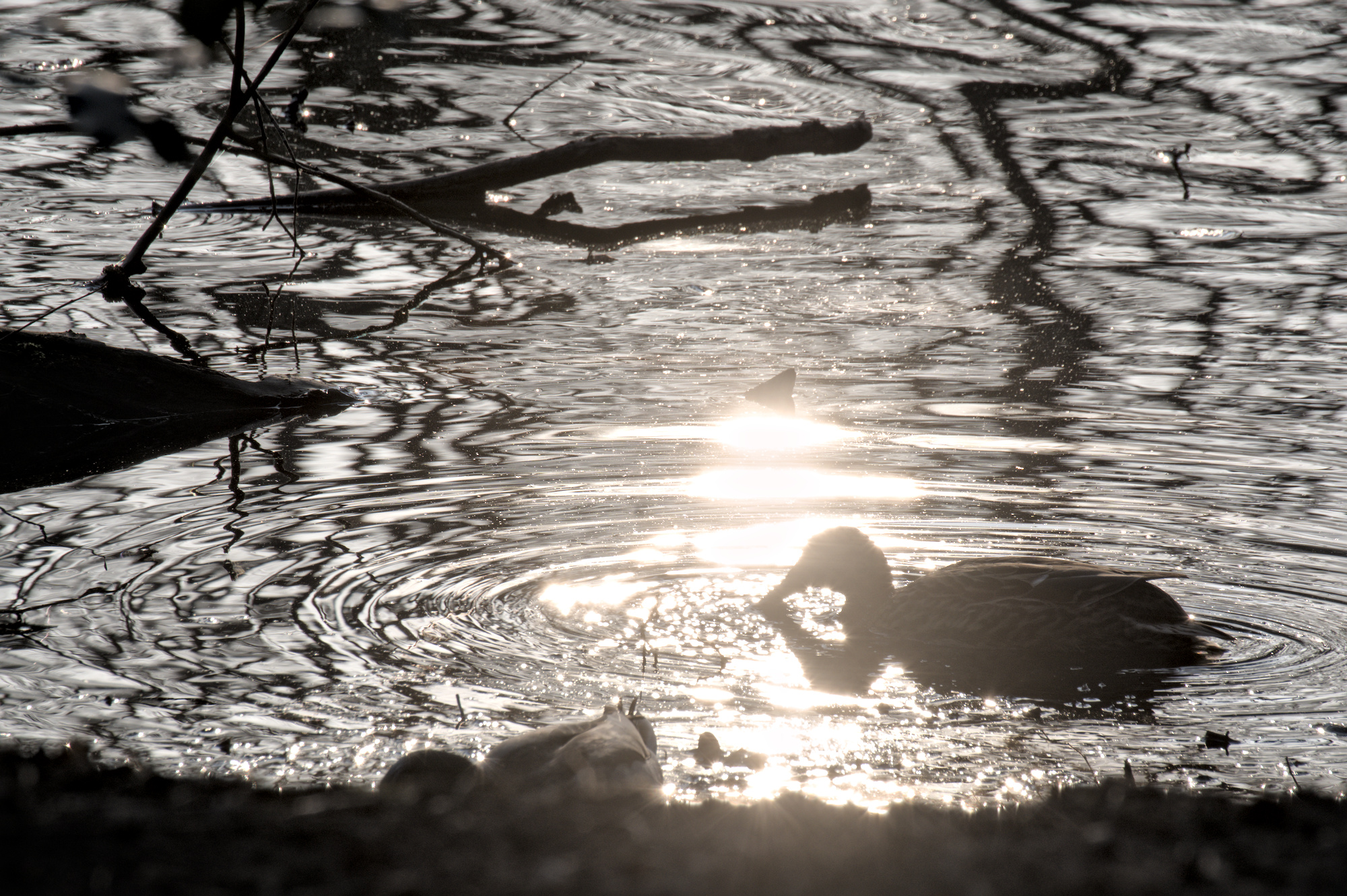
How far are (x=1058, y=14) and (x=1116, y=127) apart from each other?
4.22 meters

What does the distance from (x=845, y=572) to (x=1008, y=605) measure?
28.3 inches

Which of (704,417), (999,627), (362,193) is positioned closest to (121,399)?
(362,193)

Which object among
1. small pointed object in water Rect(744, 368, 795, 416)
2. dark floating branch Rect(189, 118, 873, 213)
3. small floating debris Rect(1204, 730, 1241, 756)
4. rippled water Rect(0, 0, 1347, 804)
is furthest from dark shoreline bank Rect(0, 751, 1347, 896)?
dark floating branch Rect(189, 118, 873, 213)

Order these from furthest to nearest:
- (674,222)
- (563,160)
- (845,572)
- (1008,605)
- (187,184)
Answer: (674,222), (563,160), (187,184), (845,572), (1008,605)

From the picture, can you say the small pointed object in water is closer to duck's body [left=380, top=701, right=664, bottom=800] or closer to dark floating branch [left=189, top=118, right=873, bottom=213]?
duck's body [left=380, top=701, right=664, bottom=800]

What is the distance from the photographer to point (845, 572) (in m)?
6.09

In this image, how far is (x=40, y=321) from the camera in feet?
29.4

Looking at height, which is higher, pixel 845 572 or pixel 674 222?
pixel 845 572

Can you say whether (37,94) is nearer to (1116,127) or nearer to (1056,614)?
(1116,127)

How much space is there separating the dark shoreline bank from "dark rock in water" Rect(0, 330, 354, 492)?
16.5 feet

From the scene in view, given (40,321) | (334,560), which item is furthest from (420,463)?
(40,321)

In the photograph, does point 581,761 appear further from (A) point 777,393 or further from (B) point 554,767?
(A) point 777,393

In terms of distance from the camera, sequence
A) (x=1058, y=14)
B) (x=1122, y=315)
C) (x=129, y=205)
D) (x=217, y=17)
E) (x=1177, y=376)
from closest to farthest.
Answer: (x=217, y=17) < (x=1177, y=376) < (x=1122, y=315) < (x=129, y=205) < (x=1058, y=14)

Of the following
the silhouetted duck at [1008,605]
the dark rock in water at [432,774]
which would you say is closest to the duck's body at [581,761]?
the dark rock in water at [432,774]
